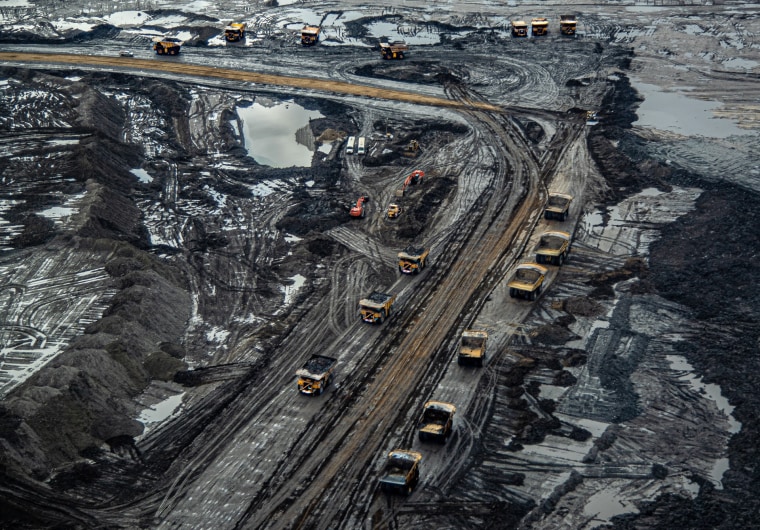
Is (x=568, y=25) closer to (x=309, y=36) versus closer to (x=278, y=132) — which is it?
(x=309, y=36)

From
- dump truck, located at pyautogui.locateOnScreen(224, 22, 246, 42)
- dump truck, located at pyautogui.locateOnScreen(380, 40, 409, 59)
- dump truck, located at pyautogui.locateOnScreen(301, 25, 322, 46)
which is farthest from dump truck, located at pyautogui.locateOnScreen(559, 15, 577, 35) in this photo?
dump truck, located at pyautogui.locateOnScreen(224, 22, 246, 42)

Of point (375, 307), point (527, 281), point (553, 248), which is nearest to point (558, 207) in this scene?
point (553, 248)

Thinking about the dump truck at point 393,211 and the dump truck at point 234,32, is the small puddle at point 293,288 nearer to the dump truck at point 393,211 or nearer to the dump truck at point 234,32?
the dump truck at point 393,211

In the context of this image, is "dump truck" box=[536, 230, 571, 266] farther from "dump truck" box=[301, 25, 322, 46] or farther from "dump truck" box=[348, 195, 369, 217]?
"dump truck" box=[301, 25, 322, 46]

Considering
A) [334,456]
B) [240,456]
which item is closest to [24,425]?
[240,456]

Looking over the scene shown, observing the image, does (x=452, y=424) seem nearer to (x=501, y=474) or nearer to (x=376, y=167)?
(x=501, y=474)
